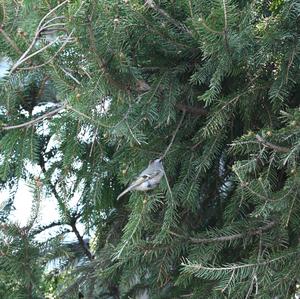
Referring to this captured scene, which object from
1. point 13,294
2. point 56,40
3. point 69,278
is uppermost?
point 56,40

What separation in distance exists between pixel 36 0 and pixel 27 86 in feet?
1.05

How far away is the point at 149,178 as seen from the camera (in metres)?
1.25

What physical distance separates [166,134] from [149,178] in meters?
0.15

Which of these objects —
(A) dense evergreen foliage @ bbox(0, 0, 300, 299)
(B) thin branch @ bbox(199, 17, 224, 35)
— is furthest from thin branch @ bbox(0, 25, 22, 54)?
(B) thin branch @ bbox(199, 17, 224, 35)

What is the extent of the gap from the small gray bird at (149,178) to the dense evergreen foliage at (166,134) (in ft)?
0.06

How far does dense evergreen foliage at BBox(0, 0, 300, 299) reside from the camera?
3.66ft

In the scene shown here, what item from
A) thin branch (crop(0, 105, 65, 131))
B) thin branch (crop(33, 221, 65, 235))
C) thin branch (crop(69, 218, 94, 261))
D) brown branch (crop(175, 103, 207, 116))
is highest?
thin branch (crop(0, 105, 65, 131))

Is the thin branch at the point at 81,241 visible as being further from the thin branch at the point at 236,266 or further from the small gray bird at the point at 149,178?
the thin branch at the point at 236,266

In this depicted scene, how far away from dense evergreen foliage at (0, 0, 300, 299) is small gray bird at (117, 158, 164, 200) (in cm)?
2

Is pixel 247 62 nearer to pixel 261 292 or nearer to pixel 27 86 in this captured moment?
pixel 261 292

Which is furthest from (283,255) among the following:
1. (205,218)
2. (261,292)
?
(205,218)

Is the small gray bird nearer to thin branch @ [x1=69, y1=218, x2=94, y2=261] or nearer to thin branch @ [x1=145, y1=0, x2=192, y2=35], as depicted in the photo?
thin branch @ [x1=145, y1=0, x2=192, y2=35]

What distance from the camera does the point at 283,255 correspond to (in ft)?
3.73

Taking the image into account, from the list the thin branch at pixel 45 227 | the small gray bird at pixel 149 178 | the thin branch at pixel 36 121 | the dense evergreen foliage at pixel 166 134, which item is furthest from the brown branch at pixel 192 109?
the thin branch at pixel 45 227
